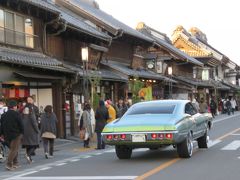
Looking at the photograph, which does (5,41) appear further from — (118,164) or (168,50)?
(168,50)

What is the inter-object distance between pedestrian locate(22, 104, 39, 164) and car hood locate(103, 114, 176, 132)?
2.19 metres

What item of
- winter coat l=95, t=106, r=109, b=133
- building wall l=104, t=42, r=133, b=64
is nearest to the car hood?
winter coat l=95, t=106, r=109, b=133

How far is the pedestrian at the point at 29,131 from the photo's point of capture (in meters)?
13.9

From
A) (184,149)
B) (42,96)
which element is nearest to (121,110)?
(42,96)

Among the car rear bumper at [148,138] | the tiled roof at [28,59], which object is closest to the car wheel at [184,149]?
the car rear bumper at [148,138]

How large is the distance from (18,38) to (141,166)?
10.6 meters

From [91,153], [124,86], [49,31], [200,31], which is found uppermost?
[200,31]

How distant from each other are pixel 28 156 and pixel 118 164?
2.90m

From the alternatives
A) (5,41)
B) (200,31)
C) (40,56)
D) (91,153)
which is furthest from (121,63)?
(200,31)

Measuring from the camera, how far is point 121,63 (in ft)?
112

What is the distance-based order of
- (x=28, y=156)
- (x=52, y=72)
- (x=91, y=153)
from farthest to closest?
1. (x=52, y=72)
2. (x=91, y=153)
3. (x=28, y=156)

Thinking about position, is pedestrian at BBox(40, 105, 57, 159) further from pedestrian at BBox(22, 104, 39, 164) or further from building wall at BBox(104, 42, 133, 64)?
building wall at BBox(104, 42, 133, 64)

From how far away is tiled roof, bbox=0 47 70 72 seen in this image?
17542mm

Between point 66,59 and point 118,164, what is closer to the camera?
point 118,164
